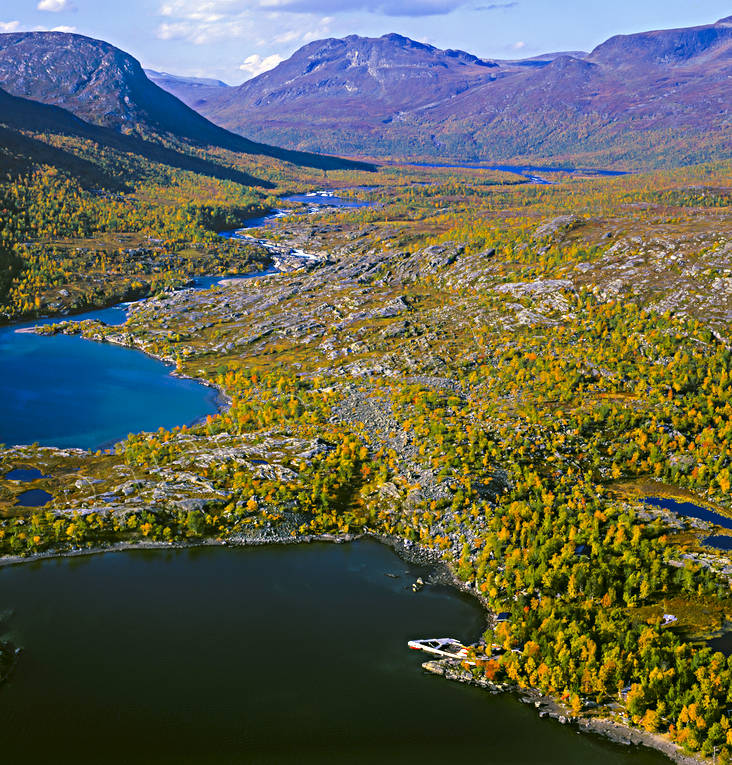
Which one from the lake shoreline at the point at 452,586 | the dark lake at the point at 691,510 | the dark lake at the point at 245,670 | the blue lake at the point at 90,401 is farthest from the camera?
the blue lake at the point at 90,401

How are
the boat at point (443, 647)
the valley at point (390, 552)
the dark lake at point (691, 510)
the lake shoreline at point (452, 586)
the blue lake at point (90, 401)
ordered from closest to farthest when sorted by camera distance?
the lake shoreline at point (452, 586) < the valley at point (390, 552) < the boat at point (443, 647) < the dark lake at point (691, 510) < the blue lake at point (90, 401)

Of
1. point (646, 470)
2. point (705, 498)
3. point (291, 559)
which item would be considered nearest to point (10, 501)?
point (291, 559)

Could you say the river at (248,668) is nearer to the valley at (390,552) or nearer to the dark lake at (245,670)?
the dark lake at (245,670)

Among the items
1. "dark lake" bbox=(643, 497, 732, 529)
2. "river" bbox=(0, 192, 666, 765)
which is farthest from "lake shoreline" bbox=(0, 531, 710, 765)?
"dark lake" bbox=(643, 497, 732, 529)

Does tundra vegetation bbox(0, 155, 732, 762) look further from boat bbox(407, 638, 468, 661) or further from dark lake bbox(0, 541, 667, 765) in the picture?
dark lake bbox(0, 541, 667, 765)

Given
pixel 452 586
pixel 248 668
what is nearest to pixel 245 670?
pixel 248 668

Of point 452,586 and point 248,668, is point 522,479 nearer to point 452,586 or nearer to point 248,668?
point 452,586

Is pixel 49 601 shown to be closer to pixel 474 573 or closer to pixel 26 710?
pixel 26 710

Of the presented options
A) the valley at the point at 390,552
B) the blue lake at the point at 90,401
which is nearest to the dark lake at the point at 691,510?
the valley at the point at 390,552
